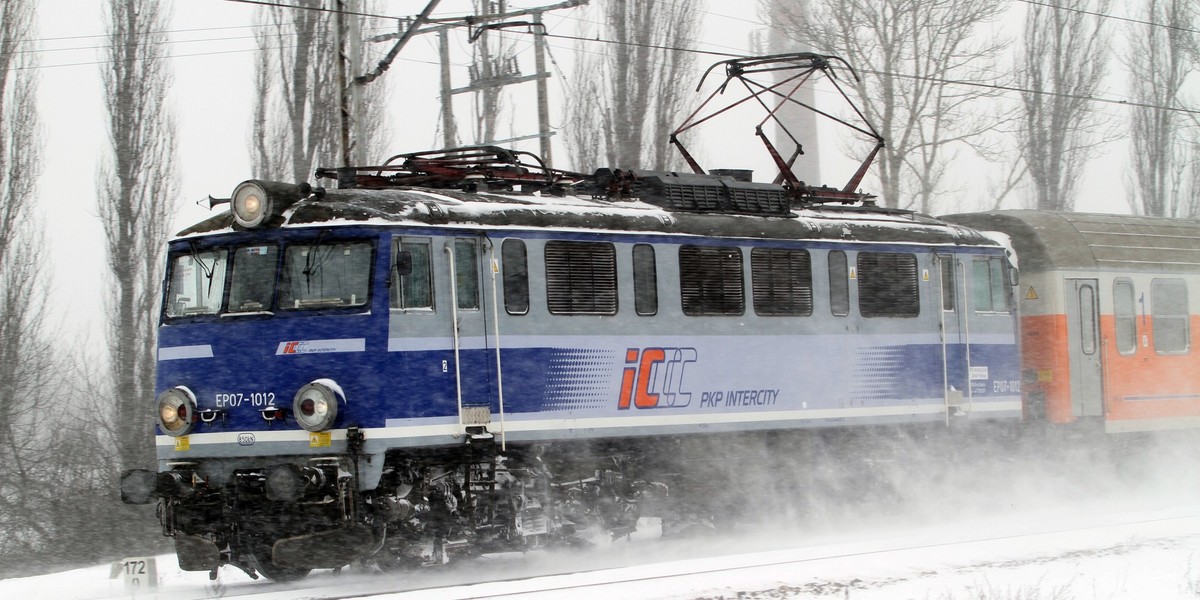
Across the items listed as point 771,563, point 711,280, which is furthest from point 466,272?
point 771,563

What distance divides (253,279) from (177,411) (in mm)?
1274

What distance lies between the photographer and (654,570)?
10742 millimetres

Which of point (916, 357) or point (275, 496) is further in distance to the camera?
point (916, 357)

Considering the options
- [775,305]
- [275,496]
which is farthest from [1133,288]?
[275,496]

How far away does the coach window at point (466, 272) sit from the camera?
1088 centimetres

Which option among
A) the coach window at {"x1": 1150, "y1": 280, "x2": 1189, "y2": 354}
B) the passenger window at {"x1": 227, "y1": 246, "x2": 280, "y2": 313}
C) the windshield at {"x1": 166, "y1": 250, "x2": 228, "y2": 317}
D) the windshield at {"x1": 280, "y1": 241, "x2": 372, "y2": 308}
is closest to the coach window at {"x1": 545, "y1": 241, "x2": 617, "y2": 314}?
the windshield at {"x1": 280, "y1": 241, "x2": 372, "y2": 308}

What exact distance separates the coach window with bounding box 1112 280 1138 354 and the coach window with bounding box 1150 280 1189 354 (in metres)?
0.45

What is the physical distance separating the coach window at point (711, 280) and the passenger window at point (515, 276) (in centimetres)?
181

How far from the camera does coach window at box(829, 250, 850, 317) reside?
13.7 metres

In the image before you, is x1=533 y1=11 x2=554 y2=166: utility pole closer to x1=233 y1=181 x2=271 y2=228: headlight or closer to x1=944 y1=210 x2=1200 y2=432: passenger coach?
x1=944 y1=210 x2=1200 y2=432: passenger coach

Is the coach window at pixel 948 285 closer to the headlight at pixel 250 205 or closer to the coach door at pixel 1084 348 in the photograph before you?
the coach door at pixel 1084 348

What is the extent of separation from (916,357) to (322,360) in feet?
23.1

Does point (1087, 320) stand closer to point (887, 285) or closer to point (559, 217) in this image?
point (887, 285)

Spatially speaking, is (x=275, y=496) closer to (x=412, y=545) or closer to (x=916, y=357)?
(x=412, y=545)
